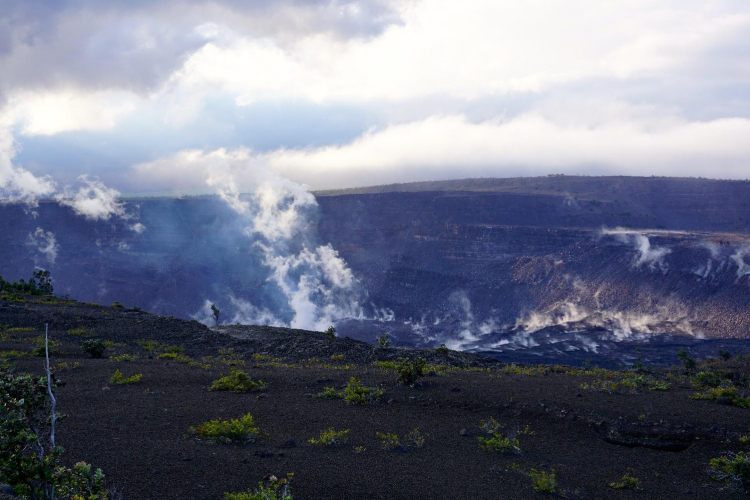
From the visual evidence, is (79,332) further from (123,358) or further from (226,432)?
(226,432)

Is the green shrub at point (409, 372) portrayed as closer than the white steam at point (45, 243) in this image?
Yes

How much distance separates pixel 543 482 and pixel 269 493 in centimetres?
511

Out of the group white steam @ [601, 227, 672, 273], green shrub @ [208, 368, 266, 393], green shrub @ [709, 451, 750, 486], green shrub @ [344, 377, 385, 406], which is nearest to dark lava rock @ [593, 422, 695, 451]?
green shrub @ [709, 451, 750, 486]

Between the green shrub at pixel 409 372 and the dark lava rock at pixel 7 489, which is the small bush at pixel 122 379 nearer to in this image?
the green shrub at pixel 409 372

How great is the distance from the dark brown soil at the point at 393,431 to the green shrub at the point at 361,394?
0.28 metres

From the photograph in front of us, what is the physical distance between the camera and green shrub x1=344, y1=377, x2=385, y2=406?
14.7 metres

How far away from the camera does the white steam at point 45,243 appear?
77.6 metres

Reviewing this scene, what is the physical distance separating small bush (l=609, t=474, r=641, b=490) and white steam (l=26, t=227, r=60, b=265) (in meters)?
82.3

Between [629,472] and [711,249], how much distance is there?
58028 mm

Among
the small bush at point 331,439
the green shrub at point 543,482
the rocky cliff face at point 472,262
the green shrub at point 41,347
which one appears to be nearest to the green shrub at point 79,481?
the small bush at point 331,439

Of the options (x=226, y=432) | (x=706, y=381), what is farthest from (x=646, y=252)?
(x=226, y=432)

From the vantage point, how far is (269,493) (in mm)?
7422

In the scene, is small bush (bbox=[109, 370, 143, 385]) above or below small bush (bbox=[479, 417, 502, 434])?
above

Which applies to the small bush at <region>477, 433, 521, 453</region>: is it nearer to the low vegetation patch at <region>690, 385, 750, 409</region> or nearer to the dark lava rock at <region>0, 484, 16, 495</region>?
the low vegetation patch at <region>690, 385, 750, 409</region>
